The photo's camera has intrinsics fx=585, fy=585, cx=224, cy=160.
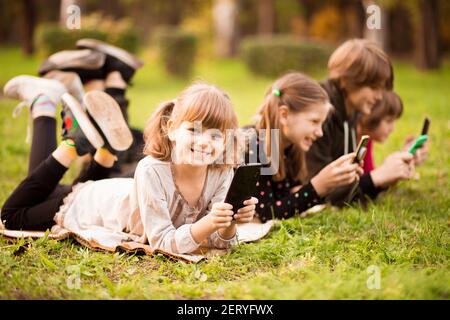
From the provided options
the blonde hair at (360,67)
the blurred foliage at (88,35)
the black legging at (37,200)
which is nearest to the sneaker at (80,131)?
the black legging at (37,200)

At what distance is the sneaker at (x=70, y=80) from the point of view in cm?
407

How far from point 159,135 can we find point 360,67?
1.61m

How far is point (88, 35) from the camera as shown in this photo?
1195cm

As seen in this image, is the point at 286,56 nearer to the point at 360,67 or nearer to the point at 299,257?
the point at 360,67

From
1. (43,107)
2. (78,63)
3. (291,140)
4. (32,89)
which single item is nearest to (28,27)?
(78,63)

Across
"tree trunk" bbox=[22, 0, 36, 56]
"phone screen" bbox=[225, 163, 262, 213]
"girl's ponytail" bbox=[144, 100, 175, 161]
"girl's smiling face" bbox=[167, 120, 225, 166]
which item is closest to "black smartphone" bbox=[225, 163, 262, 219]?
"phone screen" bbox=[225, 163, 262, 213]

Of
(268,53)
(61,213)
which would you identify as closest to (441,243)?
(61,213)

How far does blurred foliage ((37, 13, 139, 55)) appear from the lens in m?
12.3

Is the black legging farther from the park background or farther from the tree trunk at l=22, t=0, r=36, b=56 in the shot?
the tree trunk at l=22, t=0, r=36, b=56

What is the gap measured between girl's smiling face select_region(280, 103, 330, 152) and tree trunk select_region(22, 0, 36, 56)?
17593 millimetres

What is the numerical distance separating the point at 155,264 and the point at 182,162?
1.60ft

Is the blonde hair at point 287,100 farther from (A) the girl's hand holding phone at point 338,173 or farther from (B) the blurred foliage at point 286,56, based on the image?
(B) the blurred foliage at point 286,56

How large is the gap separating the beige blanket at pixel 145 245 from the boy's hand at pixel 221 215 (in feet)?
0.72
